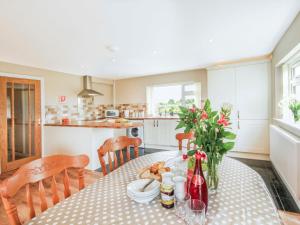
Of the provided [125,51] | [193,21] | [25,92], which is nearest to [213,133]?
[193,21]

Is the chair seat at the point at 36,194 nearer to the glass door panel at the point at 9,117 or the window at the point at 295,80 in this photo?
the glass door panel at the point at 9,117

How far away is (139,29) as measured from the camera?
7.09 ft

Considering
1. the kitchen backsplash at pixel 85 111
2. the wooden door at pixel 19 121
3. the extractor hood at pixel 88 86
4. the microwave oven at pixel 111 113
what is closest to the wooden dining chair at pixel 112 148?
the wooden door at pixel 19 121

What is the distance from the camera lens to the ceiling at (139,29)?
1.67 metres

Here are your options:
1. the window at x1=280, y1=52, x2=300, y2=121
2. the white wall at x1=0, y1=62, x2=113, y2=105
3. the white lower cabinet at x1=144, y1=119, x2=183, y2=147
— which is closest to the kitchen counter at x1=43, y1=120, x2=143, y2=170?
the white wall at x1=0, y1=62, x2=113, y2=105

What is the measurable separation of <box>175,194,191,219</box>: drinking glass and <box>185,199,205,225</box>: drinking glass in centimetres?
2

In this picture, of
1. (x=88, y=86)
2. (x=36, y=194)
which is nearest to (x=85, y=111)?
(x=88, y=86)

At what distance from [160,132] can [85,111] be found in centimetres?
236

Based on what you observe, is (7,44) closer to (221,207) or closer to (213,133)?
(213,133)

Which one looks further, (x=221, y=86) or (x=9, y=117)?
(x=221, y=86)

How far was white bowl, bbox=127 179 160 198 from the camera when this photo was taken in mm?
842

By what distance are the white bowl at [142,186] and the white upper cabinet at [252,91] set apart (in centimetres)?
332

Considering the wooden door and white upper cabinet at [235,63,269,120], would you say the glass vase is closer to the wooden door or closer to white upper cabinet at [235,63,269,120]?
white upper cabinet at [235,63,269,120]

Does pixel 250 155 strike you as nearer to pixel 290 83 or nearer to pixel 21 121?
pixel 290 83
